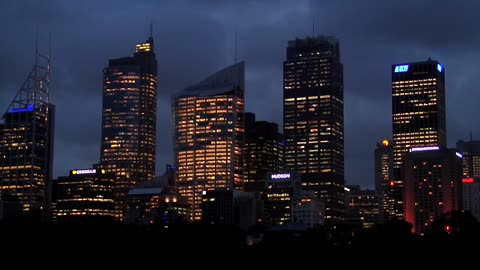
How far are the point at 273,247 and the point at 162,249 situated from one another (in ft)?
85.3

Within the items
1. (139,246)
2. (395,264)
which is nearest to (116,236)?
(139,246)

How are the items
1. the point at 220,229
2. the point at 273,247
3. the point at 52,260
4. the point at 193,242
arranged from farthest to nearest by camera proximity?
the point at 220,229 → the point at 273,247 → the point at 193,242 → the point at 52,260

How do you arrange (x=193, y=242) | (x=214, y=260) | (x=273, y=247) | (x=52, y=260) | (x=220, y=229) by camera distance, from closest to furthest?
(x=52, y=260)
(x=214, y=260)
(x=193, y=242)
(x=273, y=247)
(x=220, y=229)

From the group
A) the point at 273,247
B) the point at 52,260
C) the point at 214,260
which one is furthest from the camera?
the point at 273,247

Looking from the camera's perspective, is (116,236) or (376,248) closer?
(116,236)

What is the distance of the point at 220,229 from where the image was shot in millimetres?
162250

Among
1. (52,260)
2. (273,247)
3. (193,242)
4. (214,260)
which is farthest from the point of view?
(273,247)

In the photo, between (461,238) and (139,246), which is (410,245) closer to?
(461,238)

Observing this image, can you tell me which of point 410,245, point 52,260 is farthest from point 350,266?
point 52,260

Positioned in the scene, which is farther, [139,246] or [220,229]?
[220,229]

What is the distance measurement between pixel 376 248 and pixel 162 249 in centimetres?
3597

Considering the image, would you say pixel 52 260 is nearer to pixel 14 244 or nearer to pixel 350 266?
pixel 14 244

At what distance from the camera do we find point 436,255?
13212 centimetres

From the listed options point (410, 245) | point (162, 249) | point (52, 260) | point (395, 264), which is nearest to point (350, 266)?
point (395, 264)
